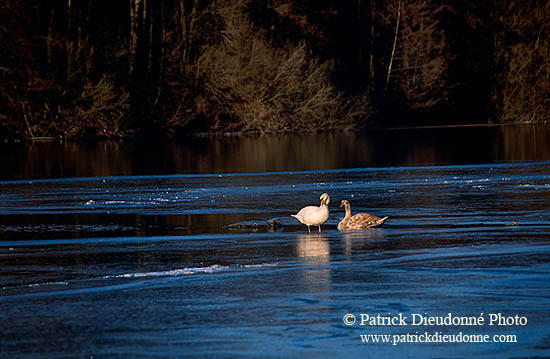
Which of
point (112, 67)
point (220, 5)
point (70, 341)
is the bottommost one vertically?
point (70, 341)

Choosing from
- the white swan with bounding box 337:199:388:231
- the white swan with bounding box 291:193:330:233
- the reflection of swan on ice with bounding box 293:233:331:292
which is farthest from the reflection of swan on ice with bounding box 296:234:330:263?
the white swan with bounding box 337:199:388:231

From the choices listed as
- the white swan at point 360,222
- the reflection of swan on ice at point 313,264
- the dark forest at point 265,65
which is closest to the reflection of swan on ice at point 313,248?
the reflection of swan on ice at point 313,264

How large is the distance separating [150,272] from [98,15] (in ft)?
129

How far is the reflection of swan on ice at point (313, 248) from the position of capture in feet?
35.1

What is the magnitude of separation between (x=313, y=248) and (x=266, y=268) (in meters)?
1.42

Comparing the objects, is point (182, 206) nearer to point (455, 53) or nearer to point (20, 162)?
point (20, 162)

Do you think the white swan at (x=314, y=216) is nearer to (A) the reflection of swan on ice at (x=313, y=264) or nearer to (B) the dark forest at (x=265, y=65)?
(A) the reflection of swan on ice at (x=313, y=264)

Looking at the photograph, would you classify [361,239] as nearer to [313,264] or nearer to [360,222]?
[360,222]

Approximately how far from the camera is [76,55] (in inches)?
1704

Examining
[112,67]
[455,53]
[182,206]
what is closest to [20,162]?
[182,206]

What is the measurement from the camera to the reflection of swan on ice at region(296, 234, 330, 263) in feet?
35.1

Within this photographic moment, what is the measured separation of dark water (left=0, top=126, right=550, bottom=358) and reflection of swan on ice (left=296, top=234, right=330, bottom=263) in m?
0.03

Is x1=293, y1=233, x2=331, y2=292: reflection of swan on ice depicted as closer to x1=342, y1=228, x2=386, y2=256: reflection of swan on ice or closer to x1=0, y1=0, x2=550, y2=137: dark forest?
x1=342, y1=228, x2=386, y2=256: reflection of swan on ice

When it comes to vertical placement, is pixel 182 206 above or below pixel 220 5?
below
